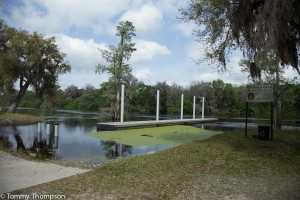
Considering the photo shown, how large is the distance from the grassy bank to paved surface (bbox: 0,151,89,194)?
31 centimetres

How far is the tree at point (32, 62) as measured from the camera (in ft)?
55.0

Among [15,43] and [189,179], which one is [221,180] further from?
[15,43]

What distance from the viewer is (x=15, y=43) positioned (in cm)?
1669

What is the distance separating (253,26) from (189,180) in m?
5.14

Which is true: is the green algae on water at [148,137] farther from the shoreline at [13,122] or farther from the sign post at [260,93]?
the shoreline at [13,122]

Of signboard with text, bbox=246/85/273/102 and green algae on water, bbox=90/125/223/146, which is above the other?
signboard with text, bbox=246/85/273/102

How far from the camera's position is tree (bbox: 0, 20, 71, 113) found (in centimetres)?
1675

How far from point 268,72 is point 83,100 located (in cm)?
4440

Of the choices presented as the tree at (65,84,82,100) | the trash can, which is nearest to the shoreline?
the trash can

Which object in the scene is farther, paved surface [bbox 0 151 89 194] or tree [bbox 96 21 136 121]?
tree [bbox 96 21 136 121]

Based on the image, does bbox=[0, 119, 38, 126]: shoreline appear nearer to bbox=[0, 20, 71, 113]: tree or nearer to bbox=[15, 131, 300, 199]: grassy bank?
bbox=[0, 20, 71, 113]: tree

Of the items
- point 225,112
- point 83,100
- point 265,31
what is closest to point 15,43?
point 265,31

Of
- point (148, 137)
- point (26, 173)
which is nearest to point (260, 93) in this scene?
point (148, 137)

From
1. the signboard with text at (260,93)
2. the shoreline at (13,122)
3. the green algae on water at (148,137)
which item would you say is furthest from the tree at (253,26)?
the shoreline at (13,122)
